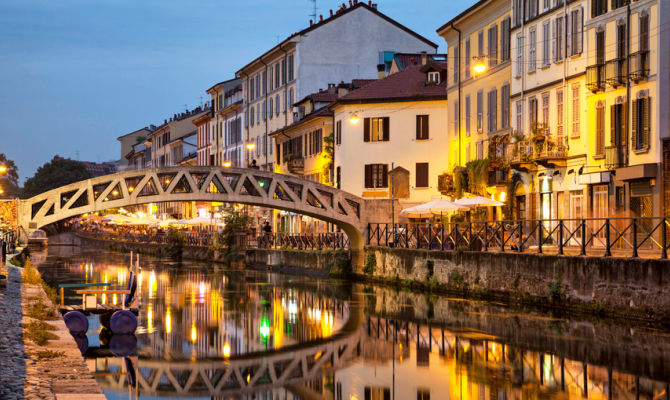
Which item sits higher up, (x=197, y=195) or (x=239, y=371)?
(x=197, y=195)

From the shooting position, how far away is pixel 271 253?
5400 cm

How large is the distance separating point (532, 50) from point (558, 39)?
2.31 m

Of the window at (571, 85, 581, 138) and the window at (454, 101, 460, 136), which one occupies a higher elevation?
the window at (454, 101, 460, 136)

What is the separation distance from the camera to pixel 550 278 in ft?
93.0

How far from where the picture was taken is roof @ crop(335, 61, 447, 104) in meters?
54.5

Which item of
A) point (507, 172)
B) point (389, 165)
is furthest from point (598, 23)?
point (389, 165)

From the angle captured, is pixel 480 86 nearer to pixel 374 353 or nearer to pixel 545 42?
pixel 545 42

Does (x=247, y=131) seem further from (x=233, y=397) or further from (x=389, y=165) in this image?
(x=233, y=397)

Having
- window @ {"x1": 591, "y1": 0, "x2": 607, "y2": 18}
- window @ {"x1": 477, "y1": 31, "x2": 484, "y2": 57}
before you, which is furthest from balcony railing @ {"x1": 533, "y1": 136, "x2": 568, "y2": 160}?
window @ {"x1": 477, "y1": 31, "x2": 484, "y2": 57}

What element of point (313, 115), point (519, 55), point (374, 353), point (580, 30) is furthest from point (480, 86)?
point (374, 353)

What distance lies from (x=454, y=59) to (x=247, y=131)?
121 ft

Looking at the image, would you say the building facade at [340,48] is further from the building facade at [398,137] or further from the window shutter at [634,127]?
the window shutter at [634,127]

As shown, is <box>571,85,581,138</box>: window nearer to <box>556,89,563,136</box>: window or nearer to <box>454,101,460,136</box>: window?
<box>556,89,563,136</box>: window

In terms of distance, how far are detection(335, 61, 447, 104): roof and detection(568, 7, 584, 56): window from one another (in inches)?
639
